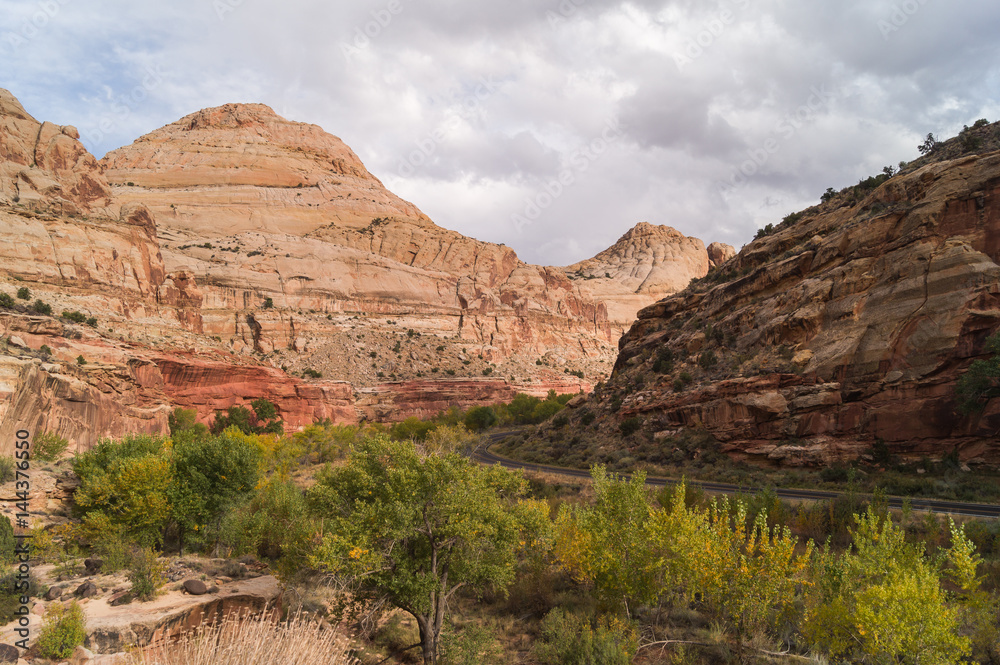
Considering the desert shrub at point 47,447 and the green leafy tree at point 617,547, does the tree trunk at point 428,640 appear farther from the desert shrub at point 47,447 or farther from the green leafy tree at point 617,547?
the desert shrub at point 47,447

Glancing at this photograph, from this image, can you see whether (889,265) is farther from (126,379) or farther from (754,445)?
(126,379)

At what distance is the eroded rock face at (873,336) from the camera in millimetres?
23516

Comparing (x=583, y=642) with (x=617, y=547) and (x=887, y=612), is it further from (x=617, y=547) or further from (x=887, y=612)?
(x=887, y=612)

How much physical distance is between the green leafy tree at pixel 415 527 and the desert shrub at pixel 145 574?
7168 mm

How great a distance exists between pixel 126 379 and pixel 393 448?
137ft

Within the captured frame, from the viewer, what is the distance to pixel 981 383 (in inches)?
848

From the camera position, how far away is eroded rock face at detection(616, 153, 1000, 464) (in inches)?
926

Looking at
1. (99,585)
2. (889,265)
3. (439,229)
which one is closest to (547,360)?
(439,229)

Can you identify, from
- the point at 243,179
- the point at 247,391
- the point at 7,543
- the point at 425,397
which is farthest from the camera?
→ the point at 243,179

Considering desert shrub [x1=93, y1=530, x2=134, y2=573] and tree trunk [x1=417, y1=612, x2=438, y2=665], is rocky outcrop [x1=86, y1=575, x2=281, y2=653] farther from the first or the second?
tree trunk [x1=417, y1=612, x2=438, y2=665]

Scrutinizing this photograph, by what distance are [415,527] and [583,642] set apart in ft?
16.0

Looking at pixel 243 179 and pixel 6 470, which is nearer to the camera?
pixel 6 470

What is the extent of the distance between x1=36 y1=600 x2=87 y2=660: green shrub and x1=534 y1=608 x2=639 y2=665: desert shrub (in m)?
11.4

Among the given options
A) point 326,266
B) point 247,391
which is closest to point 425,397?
point 247,391
